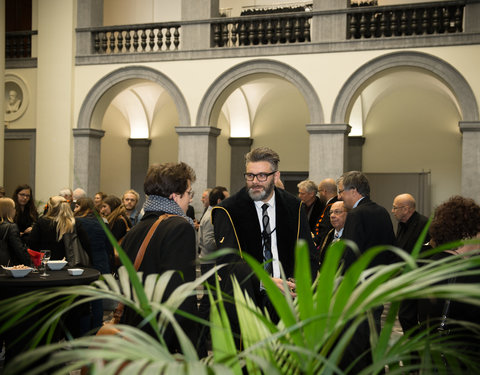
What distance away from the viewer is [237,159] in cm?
1653

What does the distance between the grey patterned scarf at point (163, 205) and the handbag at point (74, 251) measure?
3.17 m

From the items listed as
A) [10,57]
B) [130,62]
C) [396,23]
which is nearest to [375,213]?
[396,23]

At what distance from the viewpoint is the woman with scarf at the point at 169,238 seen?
9.73 ft

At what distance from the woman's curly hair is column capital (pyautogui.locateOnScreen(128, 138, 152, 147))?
1458cm

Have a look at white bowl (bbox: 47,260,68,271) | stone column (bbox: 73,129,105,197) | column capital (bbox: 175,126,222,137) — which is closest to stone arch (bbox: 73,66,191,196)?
stone column (bbox: 73,129,105,197)

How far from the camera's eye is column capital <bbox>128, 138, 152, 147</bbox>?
17.2 meters

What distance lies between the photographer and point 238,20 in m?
12.2

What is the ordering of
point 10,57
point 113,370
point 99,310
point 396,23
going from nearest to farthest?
point 113,370, point 99,310, point 396,23, point 10,57

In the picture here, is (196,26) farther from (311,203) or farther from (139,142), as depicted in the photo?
(311,203)

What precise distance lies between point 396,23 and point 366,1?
3641mm

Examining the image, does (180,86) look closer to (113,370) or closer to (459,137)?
(459,137)

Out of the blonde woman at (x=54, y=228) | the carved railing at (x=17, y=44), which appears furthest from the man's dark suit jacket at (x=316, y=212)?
the carved railing at (x=17, y=44)

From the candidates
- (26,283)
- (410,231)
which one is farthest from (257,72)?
(26,283)

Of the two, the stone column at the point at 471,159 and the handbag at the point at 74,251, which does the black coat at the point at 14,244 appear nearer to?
the handbag at the point at 74,251
